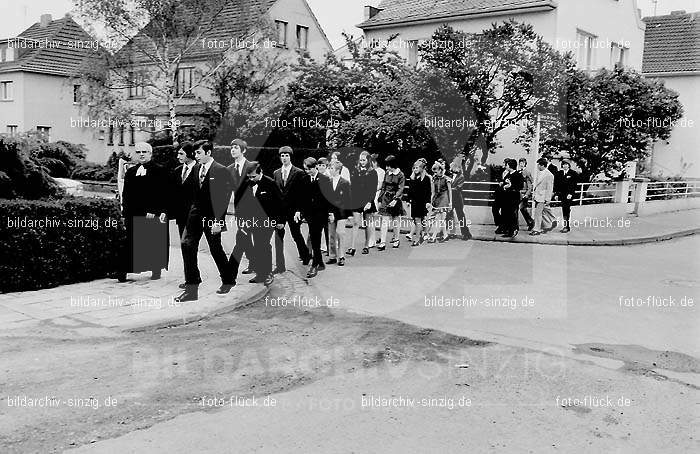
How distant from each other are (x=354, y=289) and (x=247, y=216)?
1.94m

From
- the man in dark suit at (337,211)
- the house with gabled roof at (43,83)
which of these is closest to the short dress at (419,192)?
the man in dark suit at (337,211)

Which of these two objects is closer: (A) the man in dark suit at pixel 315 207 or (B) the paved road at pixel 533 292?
(B) the paved road at pixel 533 292

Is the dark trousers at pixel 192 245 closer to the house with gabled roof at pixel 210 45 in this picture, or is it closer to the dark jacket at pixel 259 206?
the dark jacket at pixel 259 206

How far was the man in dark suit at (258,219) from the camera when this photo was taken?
1018 cm

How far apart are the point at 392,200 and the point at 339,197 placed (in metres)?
2.65

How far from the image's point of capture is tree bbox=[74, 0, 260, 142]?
95.2ft

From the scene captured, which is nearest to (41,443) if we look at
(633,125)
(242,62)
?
(633,125)

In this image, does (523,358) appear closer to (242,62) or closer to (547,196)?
(547,196)

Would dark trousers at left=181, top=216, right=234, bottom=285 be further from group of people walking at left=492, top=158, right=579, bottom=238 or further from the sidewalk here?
group of people walking at left=492, top=158, right=579, bottom=238

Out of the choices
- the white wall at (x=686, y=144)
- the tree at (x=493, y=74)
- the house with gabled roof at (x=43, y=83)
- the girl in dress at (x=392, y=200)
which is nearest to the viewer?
the girl in dress at (x=392, y=200)

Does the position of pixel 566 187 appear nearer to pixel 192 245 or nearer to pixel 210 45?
pixel 192 245

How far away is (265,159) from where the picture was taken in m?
23.1

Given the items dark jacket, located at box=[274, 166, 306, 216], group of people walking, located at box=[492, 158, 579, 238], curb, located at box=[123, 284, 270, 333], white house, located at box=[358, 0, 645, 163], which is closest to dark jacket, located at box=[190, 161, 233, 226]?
curb, located at box=[123, 284, 270, 333]

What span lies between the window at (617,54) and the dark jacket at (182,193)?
23895 mm
